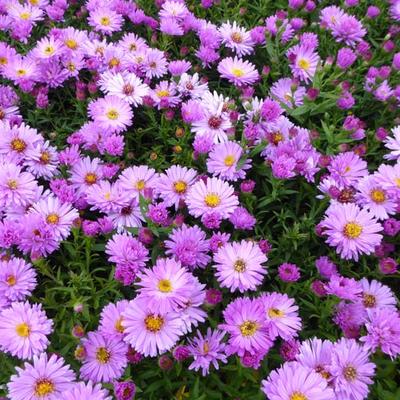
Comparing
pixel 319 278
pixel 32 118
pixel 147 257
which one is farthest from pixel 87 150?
pixel 319 278

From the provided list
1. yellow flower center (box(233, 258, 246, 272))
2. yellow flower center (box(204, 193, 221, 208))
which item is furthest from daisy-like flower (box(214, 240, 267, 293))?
yellow flower center (box(204, 193, 221, 208))

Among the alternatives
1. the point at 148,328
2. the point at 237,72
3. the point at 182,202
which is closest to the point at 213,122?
the point at 237,72

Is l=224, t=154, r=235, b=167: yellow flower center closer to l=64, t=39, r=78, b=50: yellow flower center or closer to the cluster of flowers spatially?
the cluster of flowers

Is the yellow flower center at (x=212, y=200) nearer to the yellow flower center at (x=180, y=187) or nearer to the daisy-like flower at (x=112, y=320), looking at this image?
the yellow flower center at (x=180, y=187)

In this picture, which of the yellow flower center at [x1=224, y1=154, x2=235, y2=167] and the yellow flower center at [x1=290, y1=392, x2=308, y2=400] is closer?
the yellow flower center at [x1=290, y1=392, x2=308, y2=400]

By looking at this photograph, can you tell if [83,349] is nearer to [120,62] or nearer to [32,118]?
[32,118]
